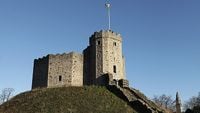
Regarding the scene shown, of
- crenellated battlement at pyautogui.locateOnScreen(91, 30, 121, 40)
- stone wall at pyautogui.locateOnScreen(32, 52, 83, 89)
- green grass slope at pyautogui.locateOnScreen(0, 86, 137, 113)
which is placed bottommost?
green grass slope at pyautogui.locateOnScreen(0, 86, 137, 113)

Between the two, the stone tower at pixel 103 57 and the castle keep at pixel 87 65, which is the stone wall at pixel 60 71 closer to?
the castle keep at pixel 87 65

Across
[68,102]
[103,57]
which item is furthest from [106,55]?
[68,102]

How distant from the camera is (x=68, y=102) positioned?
40719 mm

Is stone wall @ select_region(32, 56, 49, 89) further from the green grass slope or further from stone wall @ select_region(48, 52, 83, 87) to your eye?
the green grass slope

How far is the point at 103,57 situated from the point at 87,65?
3212 millimetres

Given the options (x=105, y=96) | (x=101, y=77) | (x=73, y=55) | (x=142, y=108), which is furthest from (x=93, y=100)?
(x=73, y=55)

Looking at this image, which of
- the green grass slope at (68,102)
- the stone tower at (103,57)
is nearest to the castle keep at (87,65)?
the stone tower at (103,57)

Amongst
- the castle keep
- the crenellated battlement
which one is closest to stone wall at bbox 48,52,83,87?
the castle keep

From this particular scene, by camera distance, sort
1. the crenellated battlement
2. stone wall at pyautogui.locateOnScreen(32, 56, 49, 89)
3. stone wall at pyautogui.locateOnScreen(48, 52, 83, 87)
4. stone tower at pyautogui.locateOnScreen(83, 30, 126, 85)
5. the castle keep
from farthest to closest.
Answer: the crenellated battlement
stone wall at pyautogui.locateOnScreen(32, 56, 49, 89)
stone wall at pyautogui.locateOnScreen(48, 52, 83, 87)
the castle keep
stone tower at pyautogui.locateOnScreen(83, 30, 126, 85)

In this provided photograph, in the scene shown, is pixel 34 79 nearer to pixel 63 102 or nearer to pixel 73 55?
pixel 73 55

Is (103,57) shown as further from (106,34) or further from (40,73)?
(40,73)

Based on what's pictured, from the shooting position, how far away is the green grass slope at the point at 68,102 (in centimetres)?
3909

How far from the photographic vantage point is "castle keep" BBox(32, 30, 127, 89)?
53.5 metres

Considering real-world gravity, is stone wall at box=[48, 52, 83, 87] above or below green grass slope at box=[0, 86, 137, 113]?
above
